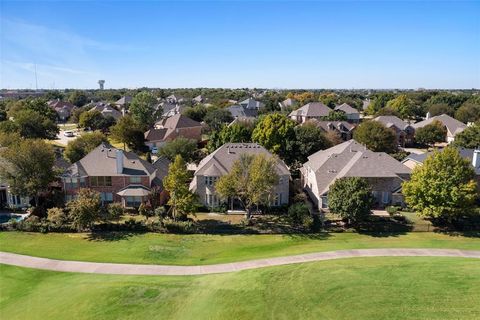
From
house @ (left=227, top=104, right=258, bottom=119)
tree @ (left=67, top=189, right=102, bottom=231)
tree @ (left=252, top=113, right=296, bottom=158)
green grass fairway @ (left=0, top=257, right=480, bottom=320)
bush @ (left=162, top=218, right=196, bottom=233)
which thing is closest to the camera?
green grass fairway @ (left=0, top=257, right=480, bottom=320)

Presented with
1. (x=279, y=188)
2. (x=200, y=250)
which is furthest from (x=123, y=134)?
(x=200, y=250)

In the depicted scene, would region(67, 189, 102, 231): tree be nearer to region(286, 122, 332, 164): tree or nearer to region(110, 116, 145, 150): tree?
region(286, 122, 332, 164): tree

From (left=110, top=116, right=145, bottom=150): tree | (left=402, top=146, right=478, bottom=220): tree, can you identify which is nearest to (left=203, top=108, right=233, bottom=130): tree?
(left=110, top=116, right=145, bottom=150): tree

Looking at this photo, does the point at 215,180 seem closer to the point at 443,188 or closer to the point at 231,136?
the point at 231,136

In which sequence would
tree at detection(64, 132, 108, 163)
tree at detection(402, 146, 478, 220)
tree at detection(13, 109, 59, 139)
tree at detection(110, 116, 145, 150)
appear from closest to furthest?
tree at detection(402, 146, 478, 220) < tree at detection(64, 132, 108, 163) < tree at detection(110, 116, 145, 150) < tree at detection(13, 109, 59, 139)

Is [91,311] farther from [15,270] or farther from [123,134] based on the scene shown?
[123,134]

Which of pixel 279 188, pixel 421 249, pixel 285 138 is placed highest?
pixel 285 138
